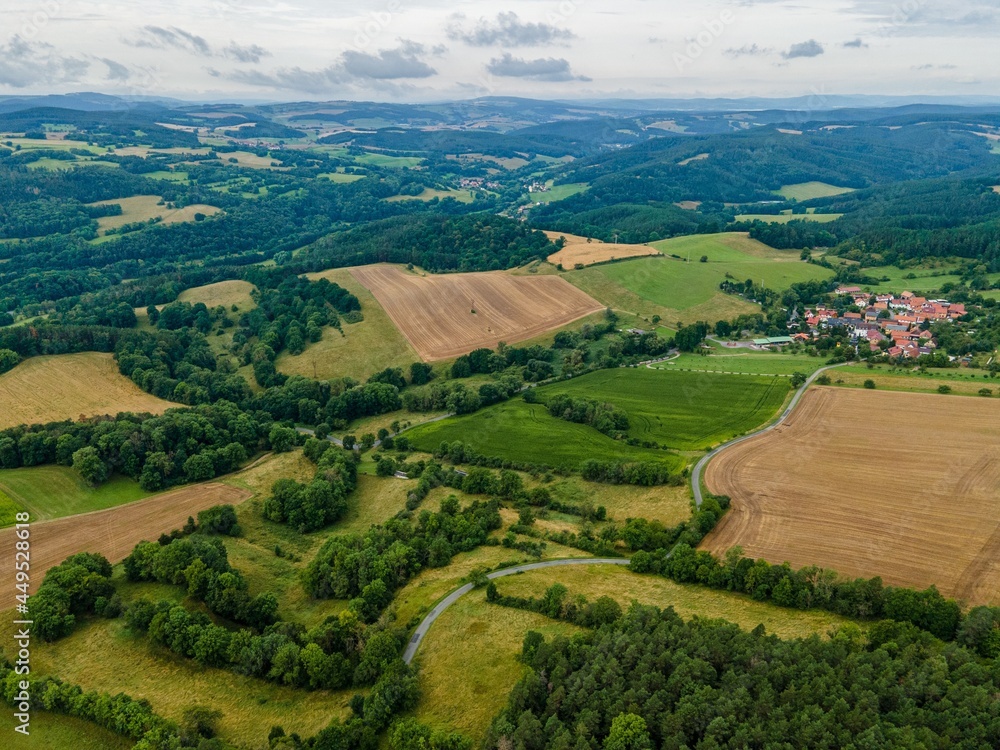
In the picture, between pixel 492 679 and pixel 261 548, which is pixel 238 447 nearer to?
pixel 261 548

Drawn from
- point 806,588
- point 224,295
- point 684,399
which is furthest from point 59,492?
point 224,295

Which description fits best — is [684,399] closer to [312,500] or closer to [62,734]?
[312,500]

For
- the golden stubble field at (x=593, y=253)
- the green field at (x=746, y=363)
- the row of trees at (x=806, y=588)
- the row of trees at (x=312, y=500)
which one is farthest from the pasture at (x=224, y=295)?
the row of trees at (x=806, y=588)

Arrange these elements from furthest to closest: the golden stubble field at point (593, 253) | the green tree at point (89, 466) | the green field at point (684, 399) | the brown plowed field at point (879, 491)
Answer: the golden stubble field at point (593, 253)
the green field at point (684, 399)
the green tree at point (89, 466)
the brown plowed field at point (879, 491)

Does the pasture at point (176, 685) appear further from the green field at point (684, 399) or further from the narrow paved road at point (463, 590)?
the green field at point (684, 399)

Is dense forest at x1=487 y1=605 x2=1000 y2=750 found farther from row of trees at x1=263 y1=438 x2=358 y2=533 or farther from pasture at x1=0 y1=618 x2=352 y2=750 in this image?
row of trees at x1=263 y1=438 x2=358 y2=533

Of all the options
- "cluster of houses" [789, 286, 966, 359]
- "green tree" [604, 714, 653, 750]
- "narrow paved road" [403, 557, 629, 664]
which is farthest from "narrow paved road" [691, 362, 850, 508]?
"green tree" [604, 714, 653, 750]
